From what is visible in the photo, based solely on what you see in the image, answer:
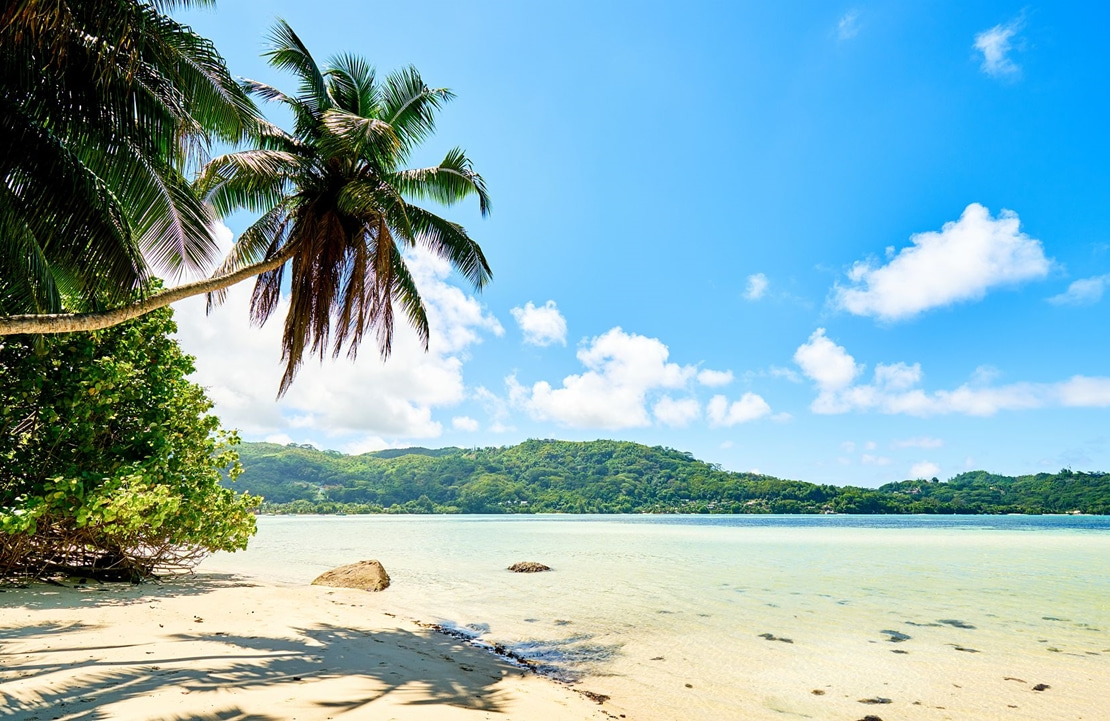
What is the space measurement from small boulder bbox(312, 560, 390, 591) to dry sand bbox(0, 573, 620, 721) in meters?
5.05

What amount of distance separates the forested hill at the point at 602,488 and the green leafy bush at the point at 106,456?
345ft

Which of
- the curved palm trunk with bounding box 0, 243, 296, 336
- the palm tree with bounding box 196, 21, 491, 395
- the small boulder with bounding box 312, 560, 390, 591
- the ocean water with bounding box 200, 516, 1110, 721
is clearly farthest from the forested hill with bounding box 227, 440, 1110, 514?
the curved palm trunk with bounding box 0, 243, 296, 336

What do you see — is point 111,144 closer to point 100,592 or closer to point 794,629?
point 100,592

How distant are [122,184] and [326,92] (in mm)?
4031

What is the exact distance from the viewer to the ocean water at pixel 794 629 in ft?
Answer: 22.7

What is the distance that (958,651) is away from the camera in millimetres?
9172

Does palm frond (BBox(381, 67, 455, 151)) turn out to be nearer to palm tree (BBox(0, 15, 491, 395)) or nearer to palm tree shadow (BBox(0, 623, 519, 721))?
palm tree (BBox(0, 15, 491, 395))

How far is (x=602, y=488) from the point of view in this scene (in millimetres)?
122000

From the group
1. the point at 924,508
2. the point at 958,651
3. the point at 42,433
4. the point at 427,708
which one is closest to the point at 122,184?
the point at 42,433

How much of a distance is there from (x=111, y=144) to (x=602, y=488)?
394 ft

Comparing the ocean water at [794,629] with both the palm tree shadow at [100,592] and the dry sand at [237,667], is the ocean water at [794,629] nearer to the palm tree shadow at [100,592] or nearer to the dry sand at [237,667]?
the dry sand at [237,667]

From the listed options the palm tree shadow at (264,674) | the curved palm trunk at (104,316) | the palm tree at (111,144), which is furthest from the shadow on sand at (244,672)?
the palm tree at (111,144)

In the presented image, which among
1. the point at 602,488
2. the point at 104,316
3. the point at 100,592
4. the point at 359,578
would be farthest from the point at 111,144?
the point at 602,488

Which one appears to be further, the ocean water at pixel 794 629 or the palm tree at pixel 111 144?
the ocean water at pixel 794 629
